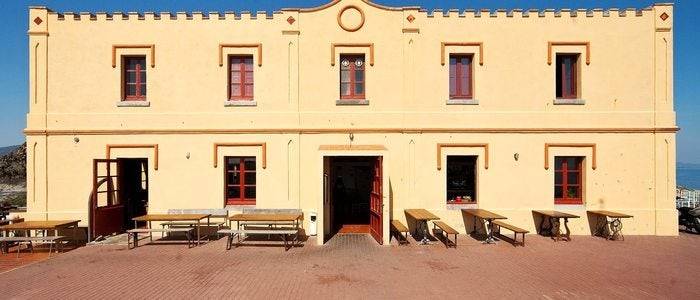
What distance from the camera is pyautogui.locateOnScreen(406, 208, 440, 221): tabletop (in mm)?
9977

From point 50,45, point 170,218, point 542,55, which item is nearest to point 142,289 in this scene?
point 170,218

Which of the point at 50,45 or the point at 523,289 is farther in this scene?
the point at 50,45

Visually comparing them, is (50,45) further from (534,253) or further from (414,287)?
(534,253)

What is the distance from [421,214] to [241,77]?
7.30 meters

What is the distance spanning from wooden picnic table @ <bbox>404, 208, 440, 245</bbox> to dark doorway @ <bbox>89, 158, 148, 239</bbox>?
367 inches

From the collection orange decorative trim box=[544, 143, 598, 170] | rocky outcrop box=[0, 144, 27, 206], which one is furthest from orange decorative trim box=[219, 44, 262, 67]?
rocky outcrop box=[0, 144, 27, 206]

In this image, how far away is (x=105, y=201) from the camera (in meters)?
11.5

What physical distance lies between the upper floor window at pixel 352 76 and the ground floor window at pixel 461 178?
376cm

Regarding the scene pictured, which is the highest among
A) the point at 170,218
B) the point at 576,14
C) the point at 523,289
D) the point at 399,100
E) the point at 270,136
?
the point at 576,14

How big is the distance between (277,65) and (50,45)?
733 cm

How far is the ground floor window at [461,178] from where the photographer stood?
11.7 m

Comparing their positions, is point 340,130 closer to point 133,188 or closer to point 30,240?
point 133,188

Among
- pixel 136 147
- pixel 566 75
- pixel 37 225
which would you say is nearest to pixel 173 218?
pixel 136 147

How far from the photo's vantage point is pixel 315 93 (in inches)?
453
